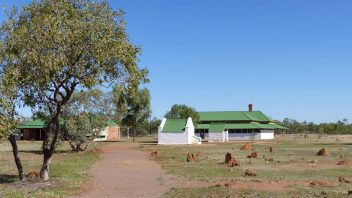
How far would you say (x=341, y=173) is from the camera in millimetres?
27172

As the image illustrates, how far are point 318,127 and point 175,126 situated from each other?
294ft

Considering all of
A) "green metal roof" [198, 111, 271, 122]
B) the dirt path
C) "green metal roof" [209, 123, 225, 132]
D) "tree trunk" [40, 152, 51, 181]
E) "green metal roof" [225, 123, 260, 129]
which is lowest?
the dirt path

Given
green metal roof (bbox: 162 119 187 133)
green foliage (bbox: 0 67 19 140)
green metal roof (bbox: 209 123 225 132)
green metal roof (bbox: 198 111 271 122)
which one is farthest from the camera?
green metal roof (bbox: 198 111 271 122)

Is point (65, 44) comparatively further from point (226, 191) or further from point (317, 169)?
point (317, 169)

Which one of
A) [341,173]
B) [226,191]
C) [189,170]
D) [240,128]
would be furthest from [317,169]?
[240,128]

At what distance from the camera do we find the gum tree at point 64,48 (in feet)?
65.7

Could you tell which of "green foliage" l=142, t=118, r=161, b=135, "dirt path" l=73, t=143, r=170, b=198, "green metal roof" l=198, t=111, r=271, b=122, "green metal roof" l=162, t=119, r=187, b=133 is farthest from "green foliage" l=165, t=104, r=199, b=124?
"dirt path" l=73, t=143, r=170, b=198

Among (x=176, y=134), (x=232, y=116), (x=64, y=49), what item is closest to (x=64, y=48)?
(x=64, y=49)

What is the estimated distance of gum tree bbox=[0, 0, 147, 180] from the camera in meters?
20.0

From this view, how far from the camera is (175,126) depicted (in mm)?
77750

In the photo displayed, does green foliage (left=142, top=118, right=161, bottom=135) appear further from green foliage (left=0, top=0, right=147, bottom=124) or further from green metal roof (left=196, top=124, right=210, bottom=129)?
green foliage (left=0, top=0, right=147, bottom=124)

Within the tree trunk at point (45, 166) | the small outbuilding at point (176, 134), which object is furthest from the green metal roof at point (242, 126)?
the tree trunk at point (45, 166)

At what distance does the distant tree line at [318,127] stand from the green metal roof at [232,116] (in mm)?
39574

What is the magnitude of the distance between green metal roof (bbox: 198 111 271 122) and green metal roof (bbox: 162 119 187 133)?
26014 millimetres
